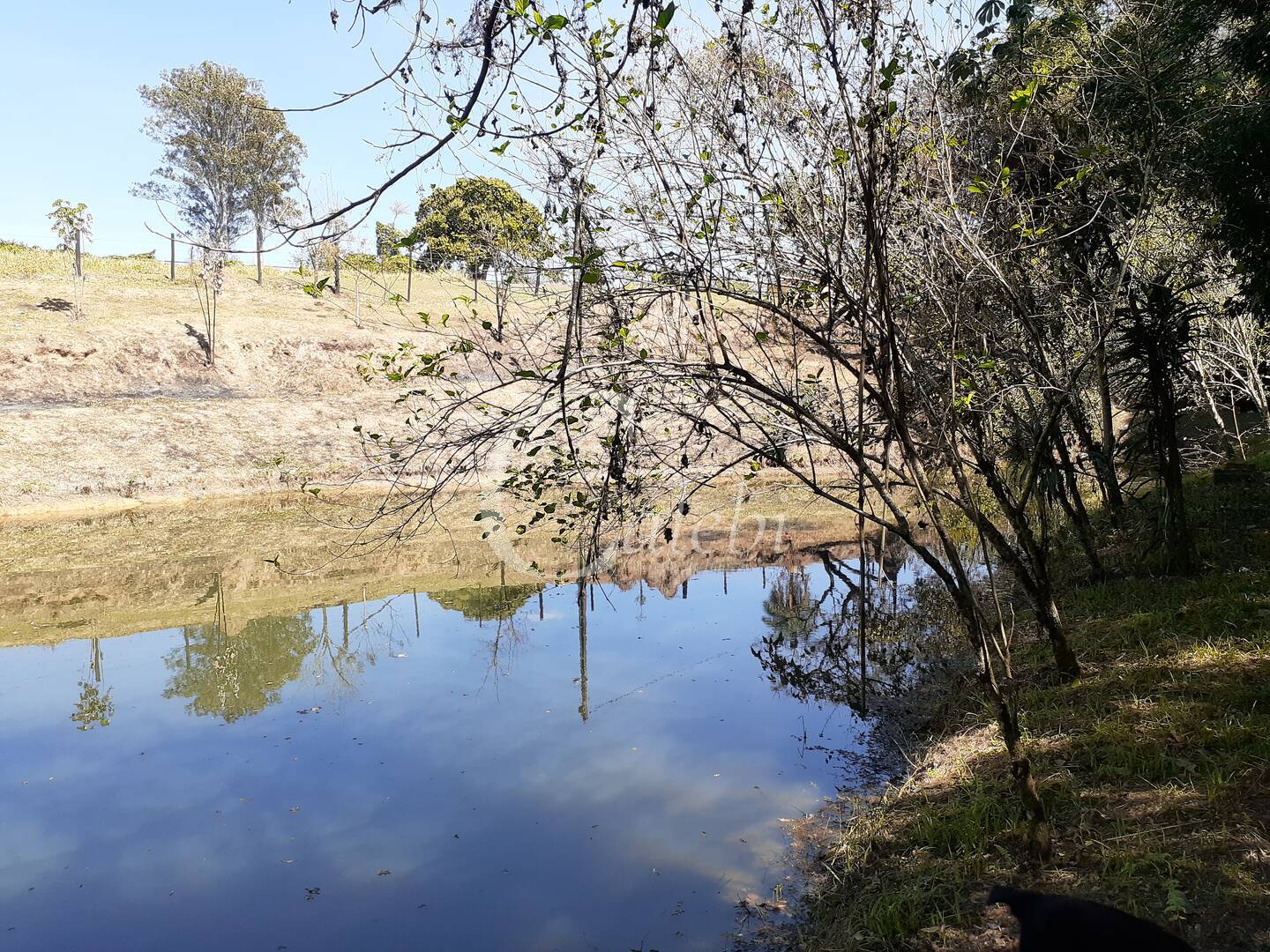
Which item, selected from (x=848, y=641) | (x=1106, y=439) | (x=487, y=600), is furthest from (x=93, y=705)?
(x=1106, y=439)

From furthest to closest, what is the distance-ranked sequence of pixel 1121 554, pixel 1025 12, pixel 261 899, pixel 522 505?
pixel 522 505 < pixel 1121 554 < pixel 1025 12 < pixel 261 899

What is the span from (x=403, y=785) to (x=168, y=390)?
23.2m

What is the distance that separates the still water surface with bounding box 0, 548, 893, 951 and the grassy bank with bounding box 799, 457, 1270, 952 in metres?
0.86

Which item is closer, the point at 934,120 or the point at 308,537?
the point at 934,120

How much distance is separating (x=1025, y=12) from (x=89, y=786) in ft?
32.2

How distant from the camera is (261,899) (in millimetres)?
5480

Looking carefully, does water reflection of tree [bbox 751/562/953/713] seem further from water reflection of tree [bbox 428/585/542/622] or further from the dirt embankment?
the dirt embankment

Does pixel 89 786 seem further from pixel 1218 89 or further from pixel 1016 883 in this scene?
pixel 1218 89

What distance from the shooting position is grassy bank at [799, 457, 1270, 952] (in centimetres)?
389

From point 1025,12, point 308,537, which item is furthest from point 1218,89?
point 308,537

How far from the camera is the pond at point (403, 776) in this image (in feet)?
17.5

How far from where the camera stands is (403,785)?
6941mm

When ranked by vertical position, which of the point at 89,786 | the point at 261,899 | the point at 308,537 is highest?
the point at 308,537

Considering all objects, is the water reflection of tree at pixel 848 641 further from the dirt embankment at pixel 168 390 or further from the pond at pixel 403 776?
A: the dirt embankment at pixel 168 390
